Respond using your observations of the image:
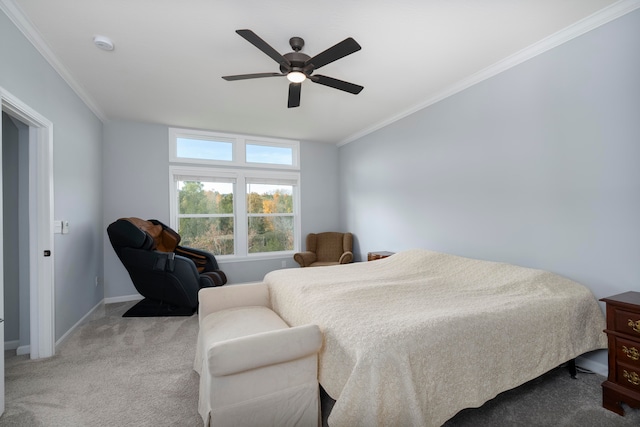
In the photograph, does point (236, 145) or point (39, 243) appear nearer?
point (39, 243)

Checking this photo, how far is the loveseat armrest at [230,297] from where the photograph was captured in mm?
2303

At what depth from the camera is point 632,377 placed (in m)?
1.74

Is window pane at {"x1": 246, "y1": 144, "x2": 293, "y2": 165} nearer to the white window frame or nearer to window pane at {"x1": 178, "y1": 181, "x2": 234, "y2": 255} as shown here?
A: the white window frame

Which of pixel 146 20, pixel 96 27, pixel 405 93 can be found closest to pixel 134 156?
pixel 96 27

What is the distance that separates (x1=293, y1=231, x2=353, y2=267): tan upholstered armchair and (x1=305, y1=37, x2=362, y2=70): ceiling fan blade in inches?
131

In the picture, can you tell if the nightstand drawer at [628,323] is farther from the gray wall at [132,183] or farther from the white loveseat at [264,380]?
the gray wall at [132,183]

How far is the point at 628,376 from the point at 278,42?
338 centimetres

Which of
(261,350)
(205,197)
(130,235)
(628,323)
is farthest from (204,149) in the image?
(628,323)

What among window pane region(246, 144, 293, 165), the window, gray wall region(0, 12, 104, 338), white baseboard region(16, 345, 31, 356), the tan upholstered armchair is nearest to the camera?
gray wall region(0, 12, 104, 338)

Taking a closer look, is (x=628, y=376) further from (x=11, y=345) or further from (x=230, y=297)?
(x=11, y=345)

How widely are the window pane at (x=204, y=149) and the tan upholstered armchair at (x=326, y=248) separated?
6.85 ft

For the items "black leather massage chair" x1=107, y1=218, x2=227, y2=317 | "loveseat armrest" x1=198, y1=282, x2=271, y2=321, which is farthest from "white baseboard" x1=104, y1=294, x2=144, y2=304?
"loveseat armrest" x1=198, y1=282, x2=271, y2=321

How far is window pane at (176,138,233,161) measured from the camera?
15.6 ft

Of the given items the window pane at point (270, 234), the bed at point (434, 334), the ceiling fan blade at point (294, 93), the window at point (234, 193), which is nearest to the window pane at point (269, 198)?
the window at point (234, 193)
